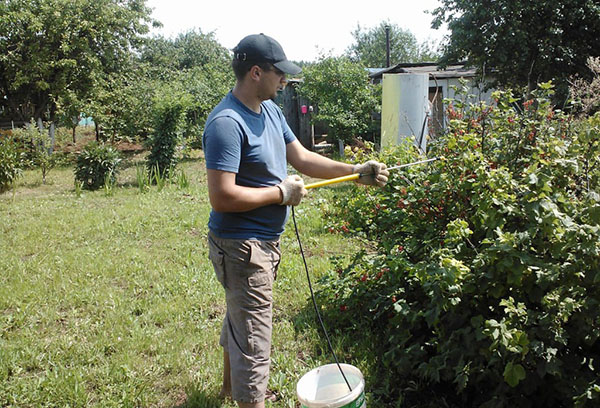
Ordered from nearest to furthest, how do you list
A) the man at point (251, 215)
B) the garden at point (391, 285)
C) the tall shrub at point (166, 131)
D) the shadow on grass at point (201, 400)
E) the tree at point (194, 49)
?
the garden at point (391, 285)
the man at point (251, 215)
the shadow on grass at point (201, 400)
the tall shrub at point (166, 131)
the tree at point (194, 49)

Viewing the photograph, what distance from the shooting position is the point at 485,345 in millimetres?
2297

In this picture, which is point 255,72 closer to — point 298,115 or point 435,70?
point 435,70

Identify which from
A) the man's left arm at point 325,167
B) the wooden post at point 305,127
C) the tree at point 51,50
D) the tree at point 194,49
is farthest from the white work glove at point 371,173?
the tree at point 194,49

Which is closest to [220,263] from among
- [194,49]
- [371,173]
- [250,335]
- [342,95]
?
[250,335]

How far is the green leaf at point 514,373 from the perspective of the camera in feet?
6.71

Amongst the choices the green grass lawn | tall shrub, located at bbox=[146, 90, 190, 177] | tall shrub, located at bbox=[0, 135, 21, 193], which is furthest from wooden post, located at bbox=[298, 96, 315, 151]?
the green grass lawn

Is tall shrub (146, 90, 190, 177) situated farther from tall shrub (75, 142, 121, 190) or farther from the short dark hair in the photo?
the short dark hair

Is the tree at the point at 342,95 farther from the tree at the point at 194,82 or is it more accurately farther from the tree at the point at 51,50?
the tree at the point at 51,50

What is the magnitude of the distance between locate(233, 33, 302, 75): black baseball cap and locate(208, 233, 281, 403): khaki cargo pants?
2.71 ft

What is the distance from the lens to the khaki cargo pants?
2.38 m

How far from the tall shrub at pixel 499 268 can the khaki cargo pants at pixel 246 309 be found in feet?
2.43

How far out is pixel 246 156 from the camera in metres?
2.33

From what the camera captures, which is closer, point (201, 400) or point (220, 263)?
point (220, 263)

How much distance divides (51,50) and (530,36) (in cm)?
1363
